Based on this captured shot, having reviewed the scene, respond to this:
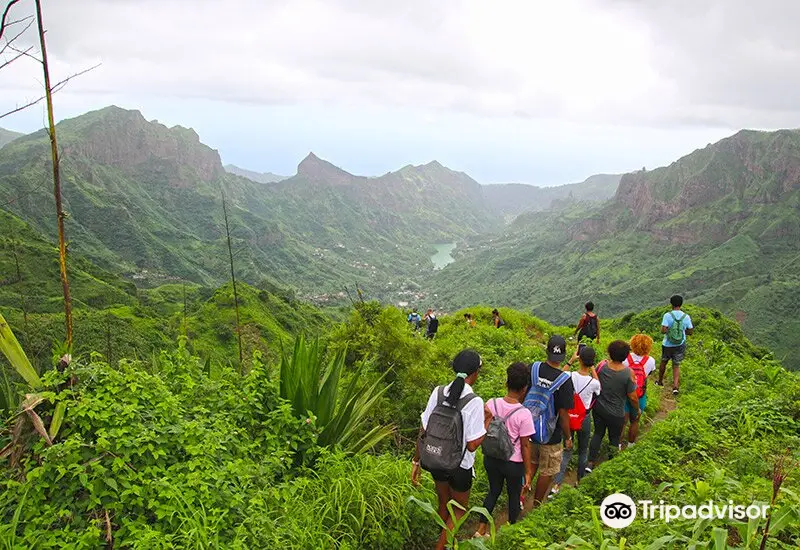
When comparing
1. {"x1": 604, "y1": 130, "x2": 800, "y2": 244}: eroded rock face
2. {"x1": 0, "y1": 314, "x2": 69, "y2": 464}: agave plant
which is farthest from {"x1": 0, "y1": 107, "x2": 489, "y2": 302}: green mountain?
{"x1": 0, "y1": 314, "x2": 69, "y2": 464}: agave plant

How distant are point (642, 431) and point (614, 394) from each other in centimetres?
177

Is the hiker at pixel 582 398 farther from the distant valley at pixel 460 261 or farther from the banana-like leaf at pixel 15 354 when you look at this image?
the distant valley at pixel 460 261

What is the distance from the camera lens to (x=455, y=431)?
3.52m

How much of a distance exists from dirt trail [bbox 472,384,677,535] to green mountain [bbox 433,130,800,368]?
5119cm

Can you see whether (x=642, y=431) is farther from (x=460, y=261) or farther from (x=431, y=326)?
(x=460, y=261)

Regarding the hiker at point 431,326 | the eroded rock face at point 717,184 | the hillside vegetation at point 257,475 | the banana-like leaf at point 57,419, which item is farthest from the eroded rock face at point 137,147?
the banana-like leaf at point 57,419

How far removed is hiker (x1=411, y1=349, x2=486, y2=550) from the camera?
3527 millimetres

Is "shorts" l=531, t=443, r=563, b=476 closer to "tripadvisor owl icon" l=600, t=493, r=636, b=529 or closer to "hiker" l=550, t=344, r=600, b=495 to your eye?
"hiker" l=550, t=344, r=600, b=495

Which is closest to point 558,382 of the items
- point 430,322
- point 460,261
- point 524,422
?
point 524,422

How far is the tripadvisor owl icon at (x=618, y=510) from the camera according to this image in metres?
3.07

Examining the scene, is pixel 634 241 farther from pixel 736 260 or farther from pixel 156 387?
pixel 156 387

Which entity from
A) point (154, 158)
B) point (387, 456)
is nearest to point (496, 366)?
point (387, 456)

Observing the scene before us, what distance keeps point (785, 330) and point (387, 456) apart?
56806 millimetres

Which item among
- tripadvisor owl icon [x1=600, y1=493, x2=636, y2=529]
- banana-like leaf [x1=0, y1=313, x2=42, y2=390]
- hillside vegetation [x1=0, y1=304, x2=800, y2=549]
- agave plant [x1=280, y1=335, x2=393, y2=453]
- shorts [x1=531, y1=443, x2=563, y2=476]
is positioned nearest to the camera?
hillside vegetation [x1=0, y1=304, x2=800, y2=549]
